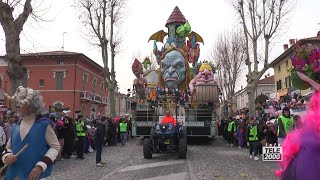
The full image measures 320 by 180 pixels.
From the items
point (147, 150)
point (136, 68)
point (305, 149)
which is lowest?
point (147, 150)

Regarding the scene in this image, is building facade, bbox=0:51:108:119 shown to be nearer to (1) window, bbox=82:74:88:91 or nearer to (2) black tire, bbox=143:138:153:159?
(1) window, bbox=82:74:88:91

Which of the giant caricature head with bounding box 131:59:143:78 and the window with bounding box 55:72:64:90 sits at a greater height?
the window with bounding box 55:72:64:90

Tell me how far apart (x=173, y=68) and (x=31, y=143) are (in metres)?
16.4

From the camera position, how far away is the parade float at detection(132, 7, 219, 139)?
18.6 metres

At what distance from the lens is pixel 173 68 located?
20.1m

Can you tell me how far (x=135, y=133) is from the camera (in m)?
18.7

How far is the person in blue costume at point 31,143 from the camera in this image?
3811mm

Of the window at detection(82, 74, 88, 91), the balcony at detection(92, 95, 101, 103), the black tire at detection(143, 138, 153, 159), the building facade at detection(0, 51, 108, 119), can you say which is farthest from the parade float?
the balcony at detection(92, 95, 101, 103)

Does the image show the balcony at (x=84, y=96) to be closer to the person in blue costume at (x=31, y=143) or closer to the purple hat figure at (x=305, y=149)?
the person in blue costume at (x=31, y=143)

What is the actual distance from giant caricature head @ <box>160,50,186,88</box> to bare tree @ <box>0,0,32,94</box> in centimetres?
903

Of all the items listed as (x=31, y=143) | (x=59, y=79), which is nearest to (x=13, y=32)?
(x=31, y=143)

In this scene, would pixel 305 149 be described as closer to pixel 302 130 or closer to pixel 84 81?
pixel 302 130

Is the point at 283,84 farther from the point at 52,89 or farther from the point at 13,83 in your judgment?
the point at 13,83

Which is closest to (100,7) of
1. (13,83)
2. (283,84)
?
(13,83)
